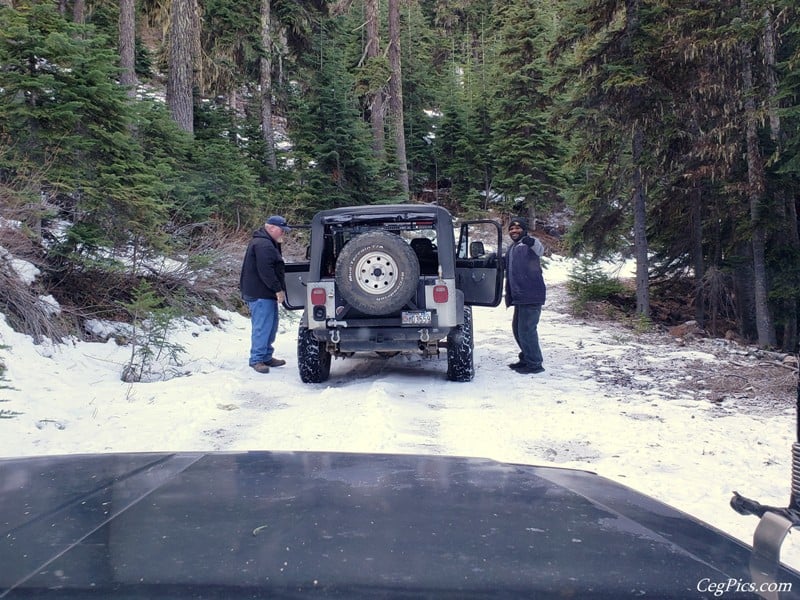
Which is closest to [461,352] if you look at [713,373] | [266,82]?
[713,373]

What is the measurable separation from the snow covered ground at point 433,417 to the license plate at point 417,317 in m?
0.82

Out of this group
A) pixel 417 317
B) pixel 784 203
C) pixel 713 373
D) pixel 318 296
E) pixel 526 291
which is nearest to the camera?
pixel 417 317

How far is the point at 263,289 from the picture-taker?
8.73m

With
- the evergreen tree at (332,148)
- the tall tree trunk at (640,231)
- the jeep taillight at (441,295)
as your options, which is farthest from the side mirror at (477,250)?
the evergreen tree at (332,148)

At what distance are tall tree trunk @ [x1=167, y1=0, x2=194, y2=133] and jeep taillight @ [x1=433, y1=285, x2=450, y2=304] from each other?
11897mm

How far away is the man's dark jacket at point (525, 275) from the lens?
8.55m

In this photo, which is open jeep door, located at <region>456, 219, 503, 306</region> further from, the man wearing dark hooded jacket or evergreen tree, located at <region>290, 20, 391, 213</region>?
evergreen tree, located at <region>290, 20, 391, 213</region>

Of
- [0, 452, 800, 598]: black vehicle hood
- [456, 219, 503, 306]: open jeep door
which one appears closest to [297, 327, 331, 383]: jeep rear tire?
[456, 219, 503, 306]: open jeep door

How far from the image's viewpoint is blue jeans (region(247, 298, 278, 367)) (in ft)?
28.4

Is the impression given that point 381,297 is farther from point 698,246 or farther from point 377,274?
point 698,246

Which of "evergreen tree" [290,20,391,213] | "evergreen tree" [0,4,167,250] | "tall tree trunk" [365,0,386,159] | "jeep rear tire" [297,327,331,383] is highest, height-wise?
"tall tree trunk" [365,0,386,159]

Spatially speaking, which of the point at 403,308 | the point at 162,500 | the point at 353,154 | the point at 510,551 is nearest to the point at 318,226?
the point at 403,308

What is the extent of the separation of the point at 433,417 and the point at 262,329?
11.1 feet

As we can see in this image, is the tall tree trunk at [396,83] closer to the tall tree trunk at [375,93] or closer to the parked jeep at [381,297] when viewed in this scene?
the tall tree trunk at [375,93]
